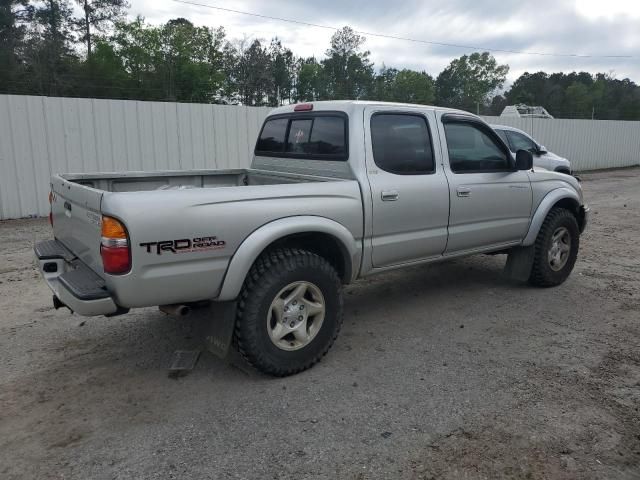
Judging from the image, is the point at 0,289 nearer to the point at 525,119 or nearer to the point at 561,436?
the point at 561,436

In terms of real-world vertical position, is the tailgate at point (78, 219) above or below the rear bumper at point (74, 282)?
above

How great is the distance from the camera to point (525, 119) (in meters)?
19.7

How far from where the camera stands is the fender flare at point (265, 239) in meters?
3.27

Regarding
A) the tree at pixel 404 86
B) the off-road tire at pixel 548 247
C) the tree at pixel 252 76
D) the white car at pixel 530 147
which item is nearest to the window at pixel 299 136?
the off-road tire at pixel 548 247

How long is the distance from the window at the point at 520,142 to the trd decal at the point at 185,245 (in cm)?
1027

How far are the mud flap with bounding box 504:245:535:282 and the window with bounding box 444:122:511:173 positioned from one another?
978 mm

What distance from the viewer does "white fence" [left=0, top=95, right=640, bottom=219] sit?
30.2 feet

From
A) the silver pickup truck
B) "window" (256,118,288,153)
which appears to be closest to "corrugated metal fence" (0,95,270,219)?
the silver pickup truck

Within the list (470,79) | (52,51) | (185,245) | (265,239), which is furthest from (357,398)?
(470,79)

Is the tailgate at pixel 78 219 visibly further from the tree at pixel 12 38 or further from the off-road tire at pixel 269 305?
the tree at pixel 12 38

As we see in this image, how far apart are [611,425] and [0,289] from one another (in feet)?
18.6

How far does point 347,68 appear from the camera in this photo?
191ft

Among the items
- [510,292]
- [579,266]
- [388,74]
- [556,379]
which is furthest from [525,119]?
[388,74]

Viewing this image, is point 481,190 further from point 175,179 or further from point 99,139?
point 99,139
